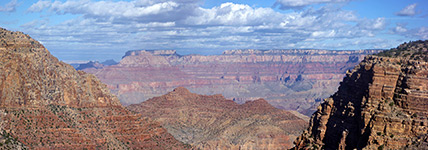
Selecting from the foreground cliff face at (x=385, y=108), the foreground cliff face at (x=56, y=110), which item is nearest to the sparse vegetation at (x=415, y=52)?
the foreground cliff face at (x=385, y=108)

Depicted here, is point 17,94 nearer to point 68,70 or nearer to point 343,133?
point 68,70

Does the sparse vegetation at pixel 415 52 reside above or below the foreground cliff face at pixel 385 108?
above

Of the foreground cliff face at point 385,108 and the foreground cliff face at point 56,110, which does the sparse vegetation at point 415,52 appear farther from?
the foreground cliff face at point 56,110

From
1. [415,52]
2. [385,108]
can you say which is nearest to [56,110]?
[415,52]

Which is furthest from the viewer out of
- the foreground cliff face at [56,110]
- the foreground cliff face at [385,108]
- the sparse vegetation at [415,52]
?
the foreground cliff face at [56,110]

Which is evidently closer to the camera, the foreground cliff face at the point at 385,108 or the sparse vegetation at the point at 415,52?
the foreground cliff face at the point at 385,108

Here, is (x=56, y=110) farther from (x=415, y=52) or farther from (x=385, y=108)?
(x=385, y=108)

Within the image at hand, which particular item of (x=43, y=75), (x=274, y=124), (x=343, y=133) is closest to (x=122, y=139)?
(x=43, y=75)
